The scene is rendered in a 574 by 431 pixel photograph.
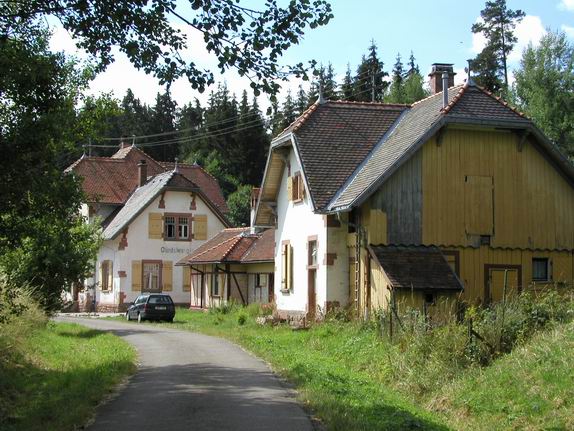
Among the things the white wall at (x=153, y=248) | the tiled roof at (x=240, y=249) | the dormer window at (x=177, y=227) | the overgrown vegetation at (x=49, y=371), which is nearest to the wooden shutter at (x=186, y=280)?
the white wall at (x=153, y=248)

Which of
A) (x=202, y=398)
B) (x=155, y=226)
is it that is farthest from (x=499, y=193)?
(x=155, y=226)

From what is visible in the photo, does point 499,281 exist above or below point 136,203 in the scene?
below

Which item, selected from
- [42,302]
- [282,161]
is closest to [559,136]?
[282,161]

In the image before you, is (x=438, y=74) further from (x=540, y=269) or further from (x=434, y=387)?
(x=434, y=387)

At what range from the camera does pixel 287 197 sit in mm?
31359

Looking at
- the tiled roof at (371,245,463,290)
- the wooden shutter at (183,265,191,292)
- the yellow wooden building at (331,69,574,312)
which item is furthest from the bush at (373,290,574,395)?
the wooden shutter at (183,265,191,292)

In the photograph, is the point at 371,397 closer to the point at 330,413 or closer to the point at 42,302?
the point at 330,413

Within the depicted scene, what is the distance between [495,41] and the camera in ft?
231

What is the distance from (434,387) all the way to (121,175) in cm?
4536

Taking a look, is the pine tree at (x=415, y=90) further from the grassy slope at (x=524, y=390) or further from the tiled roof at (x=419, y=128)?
the grassy slope at (x=524, y=390)

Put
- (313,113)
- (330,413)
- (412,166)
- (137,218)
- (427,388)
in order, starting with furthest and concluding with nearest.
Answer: (137,218), (313,113), (412,166), (427,388), (330,413)

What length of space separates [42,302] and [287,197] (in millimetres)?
9856

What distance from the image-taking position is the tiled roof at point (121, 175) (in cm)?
5588

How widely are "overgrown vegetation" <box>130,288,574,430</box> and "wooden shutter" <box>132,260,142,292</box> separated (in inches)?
1126
